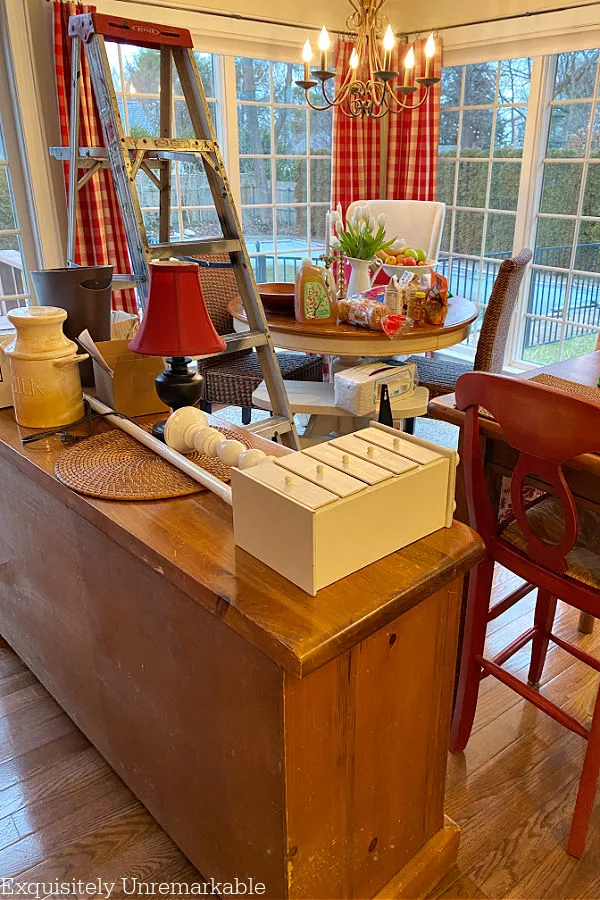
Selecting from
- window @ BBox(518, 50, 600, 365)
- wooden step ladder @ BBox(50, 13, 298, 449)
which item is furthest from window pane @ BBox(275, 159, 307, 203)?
wooden step ladder @ BBox(50, 13, 298, 449)

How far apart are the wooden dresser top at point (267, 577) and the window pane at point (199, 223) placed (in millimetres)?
3138

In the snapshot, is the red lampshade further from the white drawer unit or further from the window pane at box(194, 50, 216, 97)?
the window pane at box(194, 50, 216, 97)

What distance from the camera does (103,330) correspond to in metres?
1.70

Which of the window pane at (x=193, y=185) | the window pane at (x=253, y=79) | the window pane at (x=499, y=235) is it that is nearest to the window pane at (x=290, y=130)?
the window pane at (x=253, y=79)

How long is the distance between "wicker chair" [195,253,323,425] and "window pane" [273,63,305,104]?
133 centimetres

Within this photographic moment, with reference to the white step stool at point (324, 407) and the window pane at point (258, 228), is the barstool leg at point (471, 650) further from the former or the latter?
the window pane at point (258, 228)

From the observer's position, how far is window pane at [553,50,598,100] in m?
3.65

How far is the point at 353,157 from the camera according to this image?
4461mm

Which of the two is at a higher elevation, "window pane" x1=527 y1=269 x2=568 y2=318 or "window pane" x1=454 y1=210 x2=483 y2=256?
"window pane" x1=454 y1=210 x2=483 y2=256

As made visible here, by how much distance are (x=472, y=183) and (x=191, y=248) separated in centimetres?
292

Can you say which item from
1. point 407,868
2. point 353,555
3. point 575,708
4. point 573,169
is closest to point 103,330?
point 353,555

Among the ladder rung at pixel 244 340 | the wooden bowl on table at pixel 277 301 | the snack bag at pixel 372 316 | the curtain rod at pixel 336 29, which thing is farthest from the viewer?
the curtain rod at pixel 336 29

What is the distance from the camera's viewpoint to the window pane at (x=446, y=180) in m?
4.49

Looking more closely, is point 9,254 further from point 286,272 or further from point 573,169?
point 573,169
